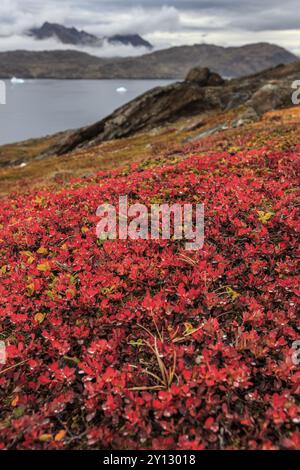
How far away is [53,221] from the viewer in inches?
428

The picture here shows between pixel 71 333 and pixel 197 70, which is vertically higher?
pixel 197 70

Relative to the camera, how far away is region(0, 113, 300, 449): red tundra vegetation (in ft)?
16.0

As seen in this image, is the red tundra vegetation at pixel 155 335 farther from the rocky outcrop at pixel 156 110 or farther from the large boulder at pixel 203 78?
the large boulder at pixel 203 78

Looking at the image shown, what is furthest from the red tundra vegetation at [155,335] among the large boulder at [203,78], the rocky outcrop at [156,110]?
the large boulder at [203,78]

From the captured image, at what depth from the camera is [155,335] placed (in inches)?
248

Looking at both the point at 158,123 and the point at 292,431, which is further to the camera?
the point at 158,123

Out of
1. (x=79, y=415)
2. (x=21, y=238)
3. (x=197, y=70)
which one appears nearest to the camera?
(x=79, y=415)

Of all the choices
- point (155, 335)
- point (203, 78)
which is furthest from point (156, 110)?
point (155, 335)

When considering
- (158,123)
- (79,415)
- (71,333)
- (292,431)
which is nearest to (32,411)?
(79,415)

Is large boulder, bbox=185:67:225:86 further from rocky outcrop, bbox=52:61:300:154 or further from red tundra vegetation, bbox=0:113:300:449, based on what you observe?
red tundra vegetation, bbox=0:113:300:449

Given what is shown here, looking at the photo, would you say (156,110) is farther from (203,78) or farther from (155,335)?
(155,335)

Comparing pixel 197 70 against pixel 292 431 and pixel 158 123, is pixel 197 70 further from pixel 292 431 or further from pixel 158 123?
pixel 292 431
